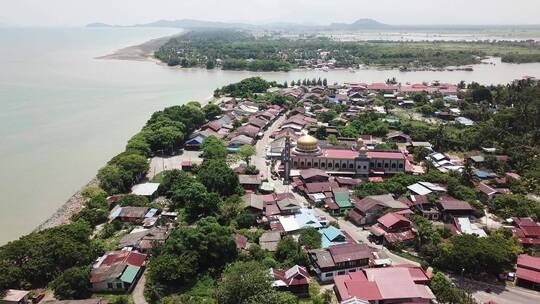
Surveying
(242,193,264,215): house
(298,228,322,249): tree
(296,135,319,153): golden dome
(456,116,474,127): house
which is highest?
(296,135,319,153): golden dome

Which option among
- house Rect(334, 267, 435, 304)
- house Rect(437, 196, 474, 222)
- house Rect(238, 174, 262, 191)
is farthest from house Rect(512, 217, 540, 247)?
house Rect(238, 174, 262, 191)

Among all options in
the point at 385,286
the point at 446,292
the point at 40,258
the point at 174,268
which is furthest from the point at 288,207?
the point at 40,258

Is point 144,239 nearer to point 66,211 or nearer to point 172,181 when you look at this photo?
point 172,181

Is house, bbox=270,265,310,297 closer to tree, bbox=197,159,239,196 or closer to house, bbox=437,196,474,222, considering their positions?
tree, bbox=197,159,239,196

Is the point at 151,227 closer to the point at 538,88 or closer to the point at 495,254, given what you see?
the point at 495,254

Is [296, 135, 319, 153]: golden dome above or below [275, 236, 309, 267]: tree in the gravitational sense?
above

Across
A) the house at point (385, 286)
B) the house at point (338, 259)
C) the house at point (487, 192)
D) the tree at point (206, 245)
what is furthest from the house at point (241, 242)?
the house at point (487, 192)

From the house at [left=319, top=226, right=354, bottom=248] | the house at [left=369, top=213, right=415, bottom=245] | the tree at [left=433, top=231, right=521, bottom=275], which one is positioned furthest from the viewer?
the house at [left=369, top=213, right=415, bottom=245]
